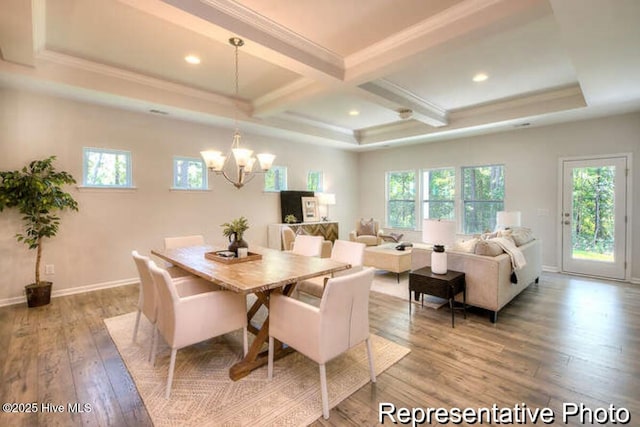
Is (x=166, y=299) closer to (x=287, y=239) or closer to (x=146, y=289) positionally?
(x=146, y=289)

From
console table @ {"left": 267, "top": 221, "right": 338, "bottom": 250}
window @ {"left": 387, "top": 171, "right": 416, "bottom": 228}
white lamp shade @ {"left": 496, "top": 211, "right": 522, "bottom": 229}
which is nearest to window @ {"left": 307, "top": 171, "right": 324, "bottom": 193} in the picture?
console table @ {"left": 267, "top": 221, "right": 338, "bottom": 250}

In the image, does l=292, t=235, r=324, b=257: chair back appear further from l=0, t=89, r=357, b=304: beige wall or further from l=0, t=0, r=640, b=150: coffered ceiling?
l=0, t=89, r=357, b=304: beige wall

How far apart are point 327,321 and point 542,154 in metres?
5.75

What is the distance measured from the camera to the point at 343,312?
1.94 meters

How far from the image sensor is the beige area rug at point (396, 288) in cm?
382

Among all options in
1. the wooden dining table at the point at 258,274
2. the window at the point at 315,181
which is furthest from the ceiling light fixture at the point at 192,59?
the window at the point at 315,181

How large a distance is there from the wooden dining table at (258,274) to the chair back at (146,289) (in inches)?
11.7

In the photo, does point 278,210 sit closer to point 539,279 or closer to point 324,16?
point 324,16

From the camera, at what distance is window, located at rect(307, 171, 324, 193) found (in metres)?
7.26

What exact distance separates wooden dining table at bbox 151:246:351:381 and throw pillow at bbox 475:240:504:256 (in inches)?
68.1

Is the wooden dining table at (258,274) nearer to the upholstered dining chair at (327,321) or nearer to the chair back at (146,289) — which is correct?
the upholstered dining chair at (327,321)

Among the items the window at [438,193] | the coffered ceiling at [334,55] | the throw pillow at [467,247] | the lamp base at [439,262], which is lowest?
the lamp base at [439,262]

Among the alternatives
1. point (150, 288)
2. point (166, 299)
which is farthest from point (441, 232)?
point (150, 288)

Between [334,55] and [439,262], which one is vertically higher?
[334,55]
